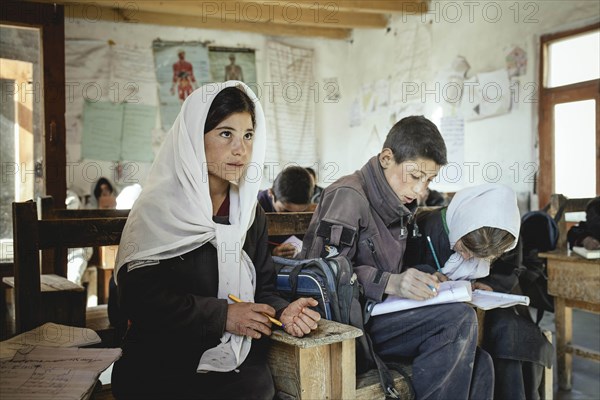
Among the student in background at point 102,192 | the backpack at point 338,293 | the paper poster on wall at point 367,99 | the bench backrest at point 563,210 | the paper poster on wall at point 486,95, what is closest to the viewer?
the backpack at point 338,293

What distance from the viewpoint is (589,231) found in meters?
3.53

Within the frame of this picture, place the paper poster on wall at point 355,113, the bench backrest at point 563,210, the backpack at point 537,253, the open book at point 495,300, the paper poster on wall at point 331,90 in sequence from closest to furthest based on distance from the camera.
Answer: the open book at point 495,300
the bench backrest at point 563,210
the backpack at point 537,253
the paper poster on wall at point 355,113
the paper poster on wall at point 331,90

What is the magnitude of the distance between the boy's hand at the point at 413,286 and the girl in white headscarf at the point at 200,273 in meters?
0.42

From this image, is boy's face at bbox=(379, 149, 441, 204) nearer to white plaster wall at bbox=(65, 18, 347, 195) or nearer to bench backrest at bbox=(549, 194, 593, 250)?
bench backrest at bbox=(549, 194, 593, 250)

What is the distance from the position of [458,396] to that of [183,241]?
1083mm

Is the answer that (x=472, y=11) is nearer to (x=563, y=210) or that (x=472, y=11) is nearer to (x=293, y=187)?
(x=563, y=210)

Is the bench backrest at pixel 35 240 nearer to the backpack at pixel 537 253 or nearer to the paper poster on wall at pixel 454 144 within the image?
the backpack at pixel 537 253

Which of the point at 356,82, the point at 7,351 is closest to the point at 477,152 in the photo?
the point at 356,82

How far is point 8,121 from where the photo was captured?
20.1 feet

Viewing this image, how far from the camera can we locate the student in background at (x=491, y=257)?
2236 mm

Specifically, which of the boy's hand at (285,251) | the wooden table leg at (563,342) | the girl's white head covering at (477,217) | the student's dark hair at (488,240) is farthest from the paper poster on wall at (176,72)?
the student's dark hair at (488,240)

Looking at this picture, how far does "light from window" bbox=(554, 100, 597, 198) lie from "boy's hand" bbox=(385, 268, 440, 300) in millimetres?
4030

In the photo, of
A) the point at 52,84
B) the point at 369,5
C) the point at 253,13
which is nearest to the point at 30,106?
the point at 52,84

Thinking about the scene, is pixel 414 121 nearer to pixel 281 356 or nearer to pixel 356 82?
pixel 281 356
